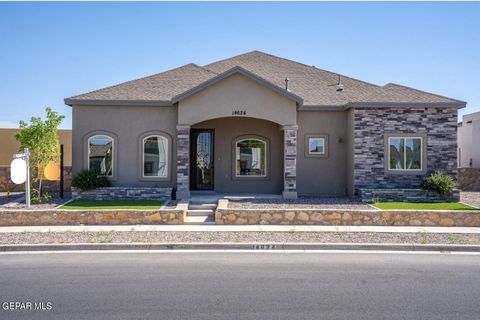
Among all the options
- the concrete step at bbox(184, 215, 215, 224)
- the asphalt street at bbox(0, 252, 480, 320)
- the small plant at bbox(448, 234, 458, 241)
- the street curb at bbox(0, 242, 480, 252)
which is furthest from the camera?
the concrete step at bbox(184, 215, 215, 224)

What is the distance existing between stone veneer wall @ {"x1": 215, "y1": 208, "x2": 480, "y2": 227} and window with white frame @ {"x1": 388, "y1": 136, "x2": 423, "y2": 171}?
492 centimetres

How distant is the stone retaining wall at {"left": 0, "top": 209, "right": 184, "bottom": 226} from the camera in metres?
13.5

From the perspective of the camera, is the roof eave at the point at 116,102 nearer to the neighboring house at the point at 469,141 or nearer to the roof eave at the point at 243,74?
the roof eave at the point at 243,74

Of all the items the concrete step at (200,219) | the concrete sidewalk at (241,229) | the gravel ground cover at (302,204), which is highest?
the gravel ground cover at (302,204)

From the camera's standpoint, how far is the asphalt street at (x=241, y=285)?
20.4ft

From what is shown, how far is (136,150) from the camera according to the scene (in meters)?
18.9

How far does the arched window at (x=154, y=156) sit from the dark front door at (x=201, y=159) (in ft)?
4.81

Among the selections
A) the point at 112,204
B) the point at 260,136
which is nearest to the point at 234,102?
the point at 260,136

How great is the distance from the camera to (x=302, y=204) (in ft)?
53.6

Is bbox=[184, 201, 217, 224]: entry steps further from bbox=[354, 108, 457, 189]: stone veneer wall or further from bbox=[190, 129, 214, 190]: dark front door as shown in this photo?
bbox=[354, 108, 457, 189]: stone veneer wall

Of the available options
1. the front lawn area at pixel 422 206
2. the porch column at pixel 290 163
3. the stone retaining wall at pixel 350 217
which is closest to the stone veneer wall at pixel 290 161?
the porch column at pixel 290 163

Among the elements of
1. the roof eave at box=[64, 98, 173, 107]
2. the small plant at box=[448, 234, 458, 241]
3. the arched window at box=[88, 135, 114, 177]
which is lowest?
the small plant at box=[448, 234, 458, 241]

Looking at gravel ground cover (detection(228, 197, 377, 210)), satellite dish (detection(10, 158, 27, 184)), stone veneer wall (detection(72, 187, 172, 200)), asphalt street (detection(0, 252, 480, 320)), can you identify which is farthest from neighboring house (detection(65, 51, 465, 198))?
asphalt street (detection(0, 252, 480, 320))

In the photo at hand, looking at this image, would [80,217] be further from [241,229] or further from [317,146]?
[317,146]
